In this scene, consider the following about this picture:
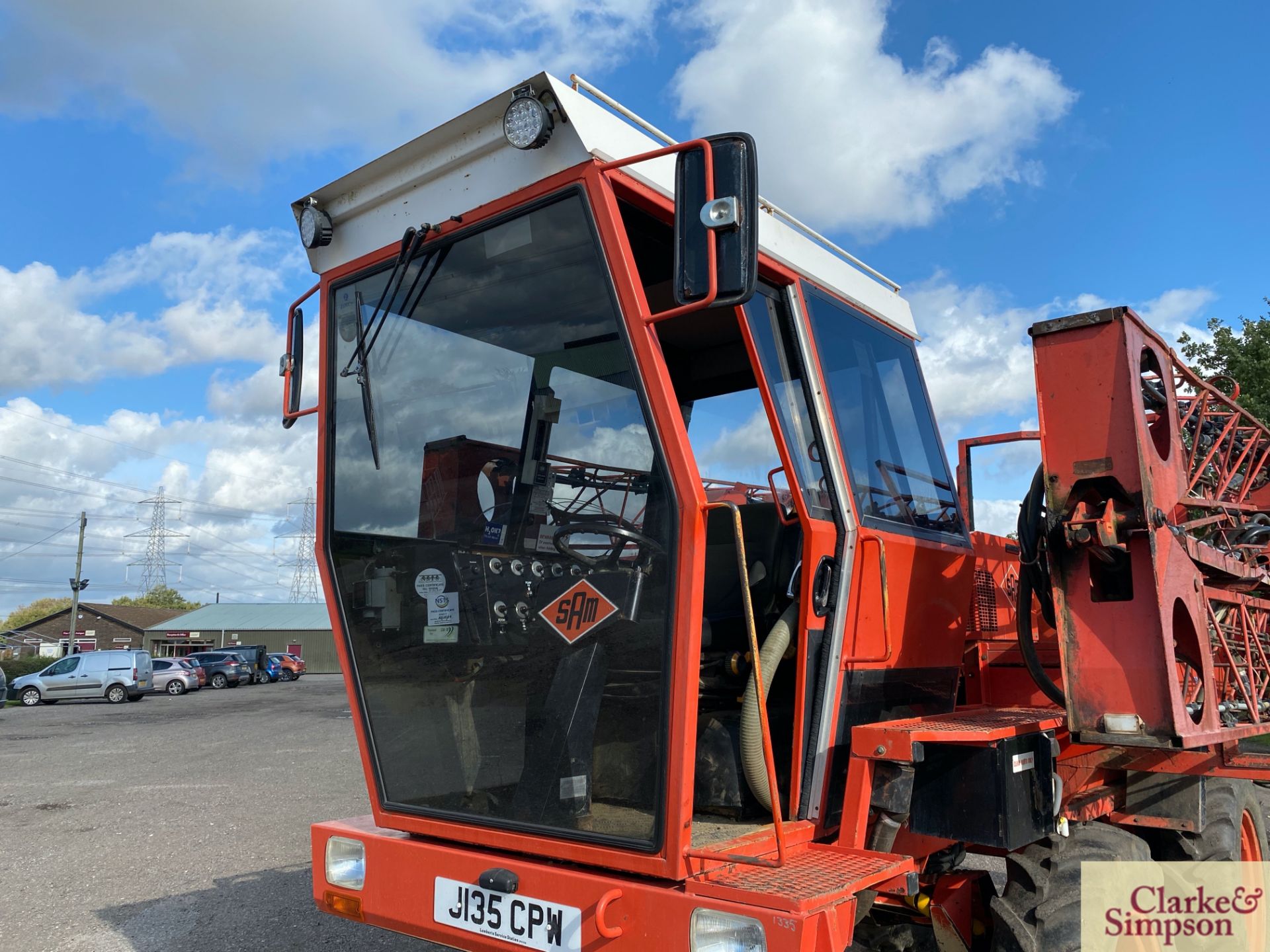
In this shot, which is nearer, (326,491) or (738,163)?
(738,163)

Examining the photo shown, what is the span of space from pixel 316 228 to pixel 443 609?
4.99ft

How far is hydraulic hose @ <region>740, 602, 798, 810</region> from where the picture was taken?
9.41ft

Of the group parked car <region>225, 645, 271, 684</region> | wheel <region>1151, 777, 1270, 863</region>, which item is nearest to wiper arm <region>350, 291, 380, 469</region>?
wheel <region>1151, 777, 1270, 863</region>

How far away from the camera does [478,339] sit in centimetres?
321

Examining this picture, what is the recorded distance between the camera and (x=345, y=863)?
3240 millimetres

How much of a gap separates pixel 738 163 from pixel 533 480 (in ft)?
3.90

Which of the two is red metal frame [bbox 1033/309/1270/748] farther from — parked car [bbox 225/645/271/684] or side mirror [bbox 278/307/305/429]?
parked car [bbox 225/645/271/684]

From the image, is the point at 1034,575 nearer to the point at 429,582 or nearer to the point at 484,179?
the point at 429,582

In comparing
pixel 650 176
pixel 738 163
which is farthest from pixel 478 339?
pixel 738 163

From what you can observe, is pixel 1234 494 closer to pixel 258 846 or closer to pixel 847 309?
pixel 847 309

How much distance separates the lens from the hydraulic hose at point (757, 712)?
2.87 meters

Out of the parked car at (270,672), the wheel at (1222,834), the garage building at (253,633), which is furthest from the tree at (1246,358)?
the garage building at (253,633)

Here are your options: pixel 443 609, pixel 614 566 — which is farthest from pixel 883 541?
pixel 443 609

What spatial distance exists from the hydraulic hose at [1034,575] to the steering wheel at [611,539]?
1.41m
